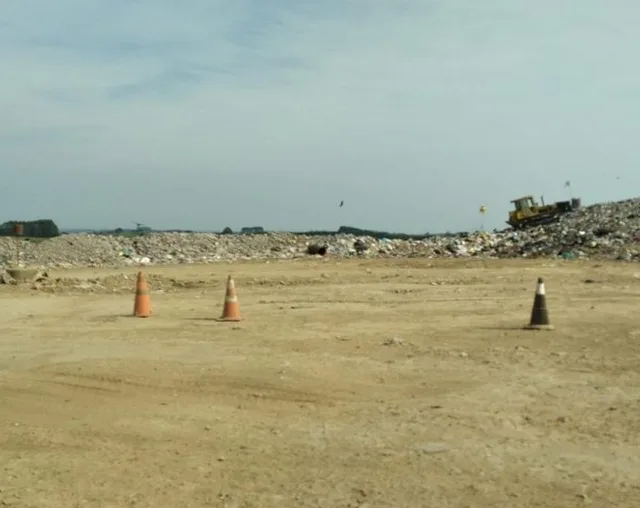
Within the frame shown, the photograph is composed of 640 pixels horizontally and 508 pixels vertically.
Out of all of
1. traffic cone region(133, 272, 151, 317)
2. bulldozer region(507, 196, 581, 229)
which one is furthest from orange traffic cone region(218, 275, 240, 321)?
bulldozer region(507, 196, 581, 229)

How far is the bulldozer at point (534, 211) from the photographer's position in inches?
1678

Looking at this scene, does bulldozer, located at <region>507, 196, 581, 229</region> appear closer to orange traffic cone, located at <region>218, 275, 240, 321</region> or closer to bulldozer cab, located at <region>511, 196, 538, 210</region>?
bulldozer cab, located at <region>511, 196, 538, 210</region>

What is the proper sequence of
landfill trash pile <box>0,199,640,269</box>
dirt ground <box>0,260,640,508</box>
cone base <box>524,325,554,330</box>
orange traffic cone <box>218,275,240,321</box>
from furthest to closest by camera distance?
1. landfill trash pile <box>0,199,640,269</box>
2. orange traffic cone <box>218,275,240,321</box>
3. cone base <box>524,325,554,330</box>
4. dirt ground <box>0,260,640,508</box>

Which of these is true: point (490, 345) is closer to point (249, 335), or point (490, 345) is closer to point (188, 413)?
point (249, 335)

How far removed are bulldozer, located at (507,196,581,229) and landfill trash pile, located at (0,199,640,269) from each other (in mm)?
2110

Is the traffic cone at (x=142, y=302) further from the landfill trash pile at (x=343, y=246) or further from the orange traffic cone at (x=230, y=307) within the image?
the landfill trash pile at (x=343, y=246)

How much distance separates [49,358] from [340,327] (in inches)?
159

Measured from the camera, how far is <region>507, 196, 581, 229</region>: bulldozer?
42.6 meters

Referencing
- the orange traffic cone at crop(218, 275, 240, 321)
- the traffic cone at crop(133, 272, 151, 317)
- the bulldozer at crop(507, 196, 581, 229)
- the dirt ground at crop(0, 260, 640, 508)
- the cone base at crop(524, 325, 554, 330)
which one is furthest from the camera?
the bulldozer at crop(507, 196, 581, 229)

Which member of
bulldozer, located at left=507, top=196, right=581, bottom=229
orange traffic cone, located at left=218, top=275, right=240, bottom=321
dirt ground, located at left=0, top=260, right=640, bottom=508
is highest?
bulldozer, located at left=507, top=196, right=581, bottom=229

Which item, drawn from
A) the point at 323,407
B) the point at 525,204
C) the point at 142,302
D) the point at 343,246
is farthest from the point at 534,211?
the point at 323,407

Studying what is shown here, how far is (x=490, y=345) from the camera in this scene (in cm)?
1034

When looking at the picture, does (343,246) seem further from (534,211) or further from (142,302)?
(142,302)

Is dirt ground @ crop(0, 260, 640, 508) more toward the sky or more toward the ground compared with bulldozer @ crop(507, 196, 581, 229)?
more toward the ground
